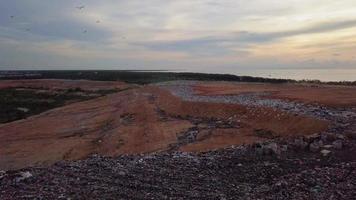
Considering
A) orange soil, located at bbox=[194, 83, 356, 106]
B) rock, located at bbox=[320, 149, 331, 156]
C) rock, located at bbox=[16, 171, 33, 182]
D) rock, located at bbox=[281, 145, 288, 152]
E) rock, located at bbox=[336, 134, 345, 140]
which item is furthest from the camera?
orange soil, located at bbox=[194, 83, 356, 106]

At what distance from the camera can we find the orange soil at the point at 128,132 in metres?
24.5

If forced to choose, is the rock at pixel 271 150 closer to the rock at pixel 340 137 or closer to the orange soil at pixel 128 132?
the rock at pixel 340 137

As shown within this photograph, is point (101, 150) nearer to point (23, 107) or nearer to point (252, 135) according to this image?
point (252, 135)

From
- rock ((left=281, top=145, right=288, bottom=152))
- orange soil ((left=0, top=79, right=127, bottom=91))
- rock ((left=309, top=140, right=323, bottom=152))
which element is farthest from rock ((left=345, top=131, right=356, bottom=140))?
orange soil ((left=0, top=79, right=127, bottom=91))

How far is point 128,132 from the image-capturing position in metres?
30.8

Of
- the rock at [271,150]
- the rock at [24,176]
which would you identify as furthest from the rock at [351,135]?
the rock at [24,176]

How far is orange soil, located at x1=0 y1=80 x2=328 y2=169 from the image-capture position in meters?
24.5

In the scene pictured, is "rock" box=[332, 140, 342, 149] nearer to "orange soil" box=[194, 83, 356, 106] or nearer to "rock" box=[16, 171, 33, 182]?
"rock" box=[16, 171, 33, 182]

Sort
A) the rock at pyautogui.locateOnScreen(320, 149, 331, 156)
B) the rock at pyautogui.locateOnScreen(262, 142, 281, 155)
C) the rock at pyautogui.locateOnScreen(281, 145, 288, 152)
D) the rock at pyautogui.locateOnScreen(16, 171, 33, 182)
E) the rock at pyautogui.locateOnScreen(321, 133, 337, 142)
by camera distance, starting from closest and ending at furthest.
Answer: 1. the rock at pyautogui.locateOnScreen(16, 171, 33, 182)
2. the rock at pyautogui.locateOnScreen(320, 149, 331, 156)
3. the rock at pyautogui.locateOnScreen(262, 142, 281, 155)
4. the rock at pyautogui.locateOnScreen(281, 145, 288, 152)
5. the rock at pyautogui.locateOnScreen(321, 133, 337, 142)

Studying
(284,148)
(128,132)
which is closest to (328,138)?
(284,148)

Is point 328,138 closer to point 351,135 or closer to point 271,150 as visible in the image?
point 351,135

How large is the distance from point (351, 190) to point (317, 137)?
21.2 ft

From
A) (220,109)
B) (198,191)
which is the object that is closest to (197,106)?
(220,109)

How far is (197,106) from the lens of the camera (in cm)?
4056
